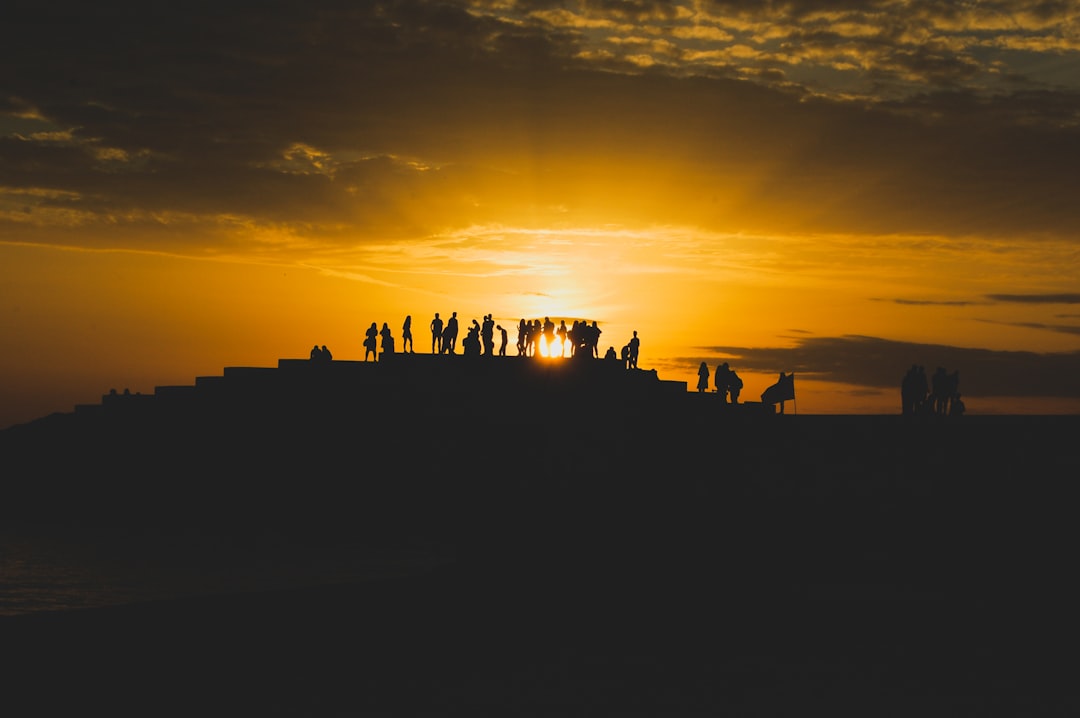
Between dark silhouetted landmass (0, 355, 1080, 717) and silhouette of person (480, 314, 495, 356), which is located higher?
silhouette of person (480, 314, 495, 356)

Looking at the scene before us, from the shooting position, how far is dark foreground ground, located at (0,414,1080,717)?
1350 centimetres

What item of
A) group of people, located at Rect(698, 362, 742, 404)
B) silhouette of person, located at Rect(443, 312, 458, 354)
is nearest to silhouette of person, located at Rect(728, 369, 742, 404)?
group of people, located at Rect(698, 362, 742, 404)

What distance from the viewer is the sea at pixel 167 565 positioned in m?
25.5

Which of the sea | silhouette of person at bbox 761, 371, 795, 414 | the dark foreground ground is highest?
silhouette of person at bbox 761, 371, 795, 414

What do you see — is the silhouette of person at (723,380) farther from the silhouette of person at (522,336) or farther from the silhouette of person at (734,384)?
the silhouette of person at (522,336)

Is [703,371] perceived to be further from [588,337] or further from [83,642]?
[83,642]

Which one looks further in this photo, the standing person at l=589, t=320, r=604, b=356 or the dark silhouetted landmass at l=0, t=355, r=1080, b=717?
the standing person at l=589, t=320, r=604, b=356

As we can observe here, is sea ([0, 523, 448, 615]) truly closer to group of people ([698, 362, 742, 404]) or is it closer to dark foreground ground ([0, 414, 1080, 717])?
dark foreground ground ([0, 414, 1080, 717])

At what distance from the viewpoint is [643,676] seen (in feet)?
46.6

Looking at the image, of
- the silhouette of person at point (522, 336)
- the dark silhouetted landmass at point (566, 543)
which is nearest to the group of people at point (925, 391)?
the dark silhouetted landmass at point (566, 543)

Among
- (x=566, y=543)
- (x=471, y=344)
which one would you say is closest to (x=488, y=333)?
(x=471, y=344)

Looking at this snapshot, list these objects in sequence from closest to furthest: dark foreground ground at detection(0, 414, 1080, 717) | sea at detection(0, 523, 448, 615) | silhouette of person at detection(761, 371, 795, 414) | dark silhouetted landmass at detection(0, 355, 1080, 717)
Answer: dark foreground ground at detection(0, 414, 1080, 717)
dark silhouetted landmass at detection(0, 355, 1080, 717)
sea at detection(0, 523, 448, 615)
silhouette of person at detection(761, 371, 795, 414)

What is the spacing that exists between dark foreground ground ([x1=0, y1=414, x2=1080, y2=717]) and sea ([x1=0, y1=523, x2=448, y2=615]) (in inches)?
58.9

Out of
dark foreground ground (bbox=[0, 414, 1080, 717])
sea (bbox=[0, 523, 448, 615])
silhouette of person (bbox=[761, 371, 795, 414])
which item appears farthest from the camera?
silhouette of person (bbox=[761, 371, 795, 414])
